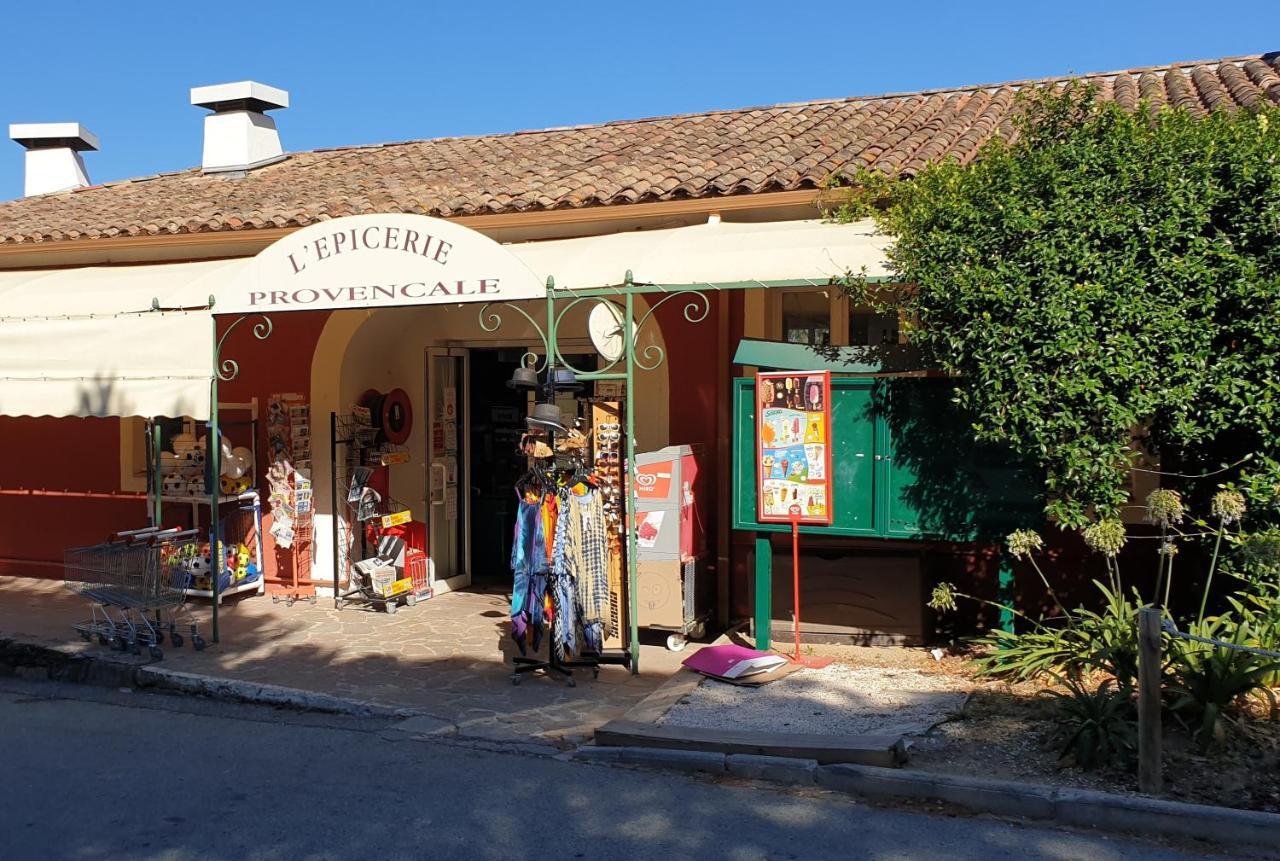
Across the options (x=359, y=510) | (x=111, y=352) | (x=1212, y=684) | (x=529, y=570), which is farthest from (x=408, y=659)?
(x=1212, y=684)

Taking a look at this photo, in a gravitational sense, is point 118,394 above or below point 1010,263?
below

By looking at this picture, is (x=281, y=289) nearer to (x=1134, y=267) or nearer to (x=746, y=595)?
(x=746, y=595)

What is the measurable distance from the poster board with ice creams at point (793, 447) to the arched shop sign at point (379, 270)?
1.84 meters

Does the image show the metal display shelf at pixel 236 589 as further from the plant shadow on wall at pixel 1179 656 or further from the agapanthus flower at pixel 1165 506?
the agapanthus flower at pixel 1165 506

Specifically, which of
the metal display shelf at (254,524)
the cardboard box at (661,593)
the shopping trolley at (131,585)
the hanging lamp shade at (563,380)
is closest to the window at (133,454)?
the metal display shelf at (254,524)

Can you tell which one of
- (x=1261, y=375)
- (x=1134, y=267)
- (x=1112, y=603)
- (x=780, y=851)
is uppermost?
(x=1134, y=267)

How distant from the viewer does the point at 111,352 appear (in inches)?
358

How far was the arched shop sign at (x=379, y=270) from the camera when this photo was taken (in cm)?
781

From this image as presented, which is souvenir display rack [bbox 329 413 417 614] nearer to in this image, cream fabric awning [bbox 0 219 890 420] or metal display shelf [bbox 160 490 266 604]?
metal display shelf [bbox 160 490 266 604]

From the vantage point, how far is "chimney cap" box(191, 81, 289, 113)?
14.2 m

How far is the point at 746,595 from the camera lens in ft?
31.5

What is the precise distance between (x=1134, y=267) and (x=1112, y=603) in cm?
205

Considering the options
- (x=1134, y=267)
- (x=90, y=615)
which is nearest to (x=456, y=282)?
(x=1134, y=267)

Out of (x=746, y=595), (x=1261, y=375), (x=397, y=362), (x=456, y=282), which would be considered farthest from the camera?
(x=397, y=362)
